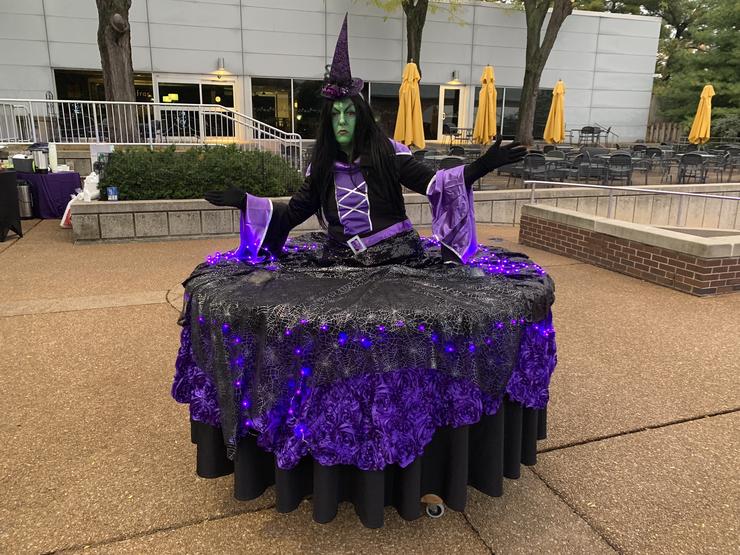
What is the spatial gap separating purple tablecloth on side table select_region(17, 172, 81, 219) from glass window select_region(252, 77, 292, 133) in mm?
11107

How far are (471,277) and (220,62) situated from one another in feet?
64.2

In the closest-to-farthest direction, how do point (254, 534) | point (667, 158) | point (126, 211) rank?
1. point (254, 534)
2. point (126, 211)
3. point (667, 158)

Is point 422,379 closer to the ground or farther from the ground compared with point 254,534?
farther from the ground

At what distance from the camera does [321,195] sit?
9.55ft

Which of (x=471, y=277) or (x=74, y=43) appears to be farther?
(x=74, y=43)

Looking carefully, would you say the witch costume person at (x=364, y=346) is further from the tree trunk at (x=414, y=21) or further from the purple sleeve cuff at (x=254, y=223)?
the tree trunk at (x=414, y=21)

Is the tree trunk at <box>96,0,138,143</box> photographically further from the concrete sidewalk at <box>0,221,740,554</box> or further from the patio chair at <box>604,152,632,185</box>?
the patio chair at <box>604,152,632,185</box>

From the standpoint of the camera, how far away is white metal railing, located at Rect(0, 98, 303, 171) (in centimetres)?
1235

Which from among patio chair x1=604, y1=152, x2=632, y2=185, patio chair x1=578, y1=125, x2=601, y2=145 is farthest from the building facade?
patio chair x1=604, y1=152, x2=632, y2=185

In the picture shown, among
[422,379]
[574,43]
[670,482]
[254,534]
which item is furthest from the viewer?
[574,43]

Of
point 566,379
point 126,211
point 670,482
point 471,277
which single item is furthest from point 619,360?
point 126,211

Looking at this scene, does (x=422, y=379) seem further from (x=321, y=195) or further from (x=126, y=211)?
(x=126, y=211)

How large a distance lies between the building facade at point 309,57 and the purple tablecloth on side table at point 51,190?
9905mm

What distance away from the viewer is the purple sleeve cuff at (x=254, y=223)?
2.83 metres
